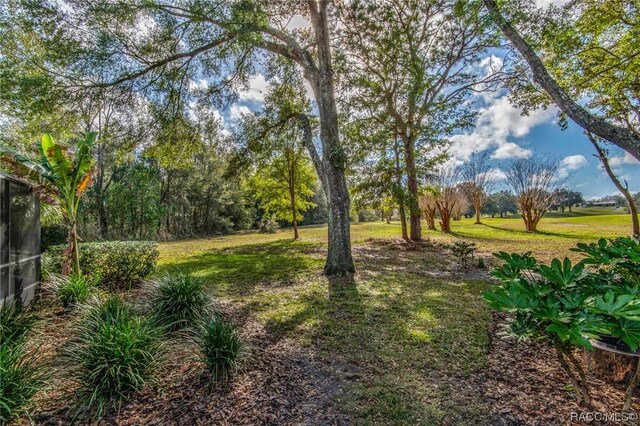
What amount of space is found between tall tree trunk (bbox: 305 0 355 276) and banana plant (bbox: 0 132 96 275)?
5.44m

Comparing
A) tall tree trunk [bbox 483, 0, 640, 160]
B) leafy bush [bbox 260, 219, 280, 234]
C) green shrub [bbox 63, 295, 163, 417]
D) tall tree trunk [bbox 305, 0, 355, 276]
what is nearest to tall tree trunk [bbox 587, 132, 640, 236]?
tall tree trunk [bbox 483, 0, 640, 160]

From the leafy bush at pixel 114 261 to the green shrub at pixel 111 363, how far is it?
4047 millimetres

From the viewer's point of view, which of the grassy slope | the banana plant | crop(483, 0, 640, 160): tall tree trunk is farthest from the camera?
the banana plant

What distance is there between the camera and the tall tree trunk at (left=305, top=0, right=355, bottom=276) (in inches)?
306

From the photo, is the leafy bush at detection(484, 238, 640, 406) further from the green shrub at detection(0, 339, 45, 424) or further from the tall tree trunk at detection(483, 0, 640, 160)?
the green shrub at detection(0, 339, 45, 424)

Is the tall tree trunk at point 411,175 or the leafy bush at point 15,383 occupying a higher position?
the tall tree trunk at point 411,175

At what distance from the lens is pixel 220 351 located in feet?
10.1

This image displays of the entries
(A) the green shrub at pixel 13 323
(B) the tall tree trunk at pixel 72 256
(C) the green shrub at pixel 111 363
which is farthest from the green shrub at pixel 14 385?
(B) the tall tree trunk at pixel 72 256

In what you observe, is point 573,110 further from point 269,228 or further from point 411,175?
point 269,228

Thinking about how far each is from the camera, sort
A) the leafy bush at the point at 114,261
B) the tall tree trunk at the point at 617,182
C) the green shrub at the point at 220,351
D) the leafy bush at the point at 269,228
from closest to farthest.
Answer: the green shrub at the point at 220,351 → the leafy bush at the point at 114,261 → the tall tree trunk at the point at 617,182 → the leafy bush at the point at 269,228

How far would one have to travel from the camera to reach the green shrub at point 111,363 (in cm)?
261

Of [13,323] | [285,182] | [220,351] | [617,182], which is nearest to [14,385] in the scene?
[220,351]

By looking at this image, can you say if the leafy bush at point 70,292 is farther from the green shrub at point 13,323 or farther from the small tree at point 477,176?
the small tree at point 477,176

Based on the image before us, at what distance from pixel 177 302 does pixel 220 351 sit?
1.66m
